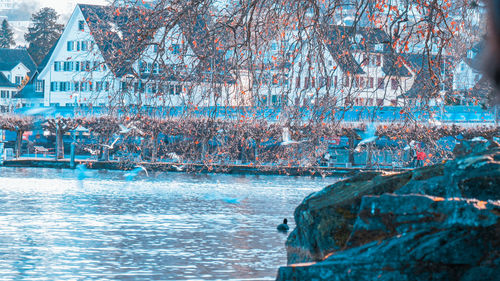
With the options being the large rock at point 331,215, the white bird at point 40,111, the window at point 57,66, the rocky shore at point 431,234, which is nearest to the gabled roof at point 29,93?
the window at point 57,66

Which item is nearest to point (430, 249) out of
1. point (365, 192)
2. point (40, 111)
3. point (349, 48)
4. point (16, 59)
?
point (365, 192)

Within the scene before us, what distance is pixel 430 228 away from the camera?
834 centimetres

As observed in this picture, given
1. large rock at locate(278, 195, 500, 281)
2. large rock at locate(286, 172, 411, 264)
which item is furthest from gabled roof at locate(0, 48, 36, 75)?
large rock at locate(278, 195, 500, 281)

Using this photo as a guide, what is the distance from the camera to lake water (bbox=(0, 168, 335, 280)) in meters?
17.9

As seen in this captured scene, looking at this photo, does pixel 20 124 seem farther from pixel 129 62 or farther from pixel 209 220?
pixel 129 62

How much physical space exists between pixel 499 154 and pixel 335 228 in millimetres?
2291

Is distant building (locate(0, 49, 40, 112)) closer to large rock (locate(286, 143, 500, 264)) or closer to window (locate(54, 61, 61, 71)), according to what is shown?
window (locate(54, 61, 61, 71))

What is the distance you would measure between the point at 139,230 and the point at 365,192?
15.8m

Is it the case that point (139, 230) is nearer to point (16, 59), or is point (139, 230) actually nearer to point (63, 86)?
point (63, 86)

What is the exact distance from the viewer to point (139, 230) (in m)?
25.5

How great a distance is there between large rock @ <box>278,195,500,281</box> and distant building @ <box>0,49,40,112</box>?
413ft

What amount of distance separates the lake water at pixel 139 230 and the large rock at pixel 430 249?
341 inches

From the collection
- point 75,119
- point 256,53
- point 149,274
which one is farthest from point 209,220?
point 75,119

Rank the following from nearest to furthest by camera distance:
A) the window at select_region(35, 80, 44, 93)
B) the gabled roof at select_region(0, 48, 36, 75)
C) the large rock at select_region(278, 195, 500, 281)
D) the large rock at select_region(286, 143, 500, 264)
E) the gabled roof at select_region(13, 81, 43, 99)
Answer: the large rock at select_region(278, 195, 500, 281) < the large rock at select_region(286, 143, 500, 264) < the window at select_region(35, 80, 44, 93) < the gabled roof at select_region(13, 81, 43, 99) < the gabled roof at select_region(0, 48, 36, 75)
